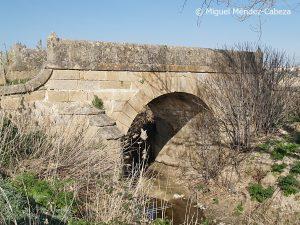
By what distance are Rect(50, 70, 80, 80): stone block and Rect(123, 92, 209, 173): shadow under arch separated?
229 centimetres

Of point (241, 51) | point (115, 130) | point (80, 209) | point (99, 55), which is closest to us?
point (80, 209)

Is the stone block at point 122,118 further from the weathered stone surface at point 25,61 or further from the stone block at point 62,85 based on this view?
the weathered stone surface at point 25,61

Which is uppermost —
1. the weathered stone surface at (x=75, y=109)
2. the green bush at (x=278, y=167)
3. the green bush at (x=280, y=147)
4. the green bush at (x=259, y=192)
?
the weathered stone surface at (x=75, y=109)

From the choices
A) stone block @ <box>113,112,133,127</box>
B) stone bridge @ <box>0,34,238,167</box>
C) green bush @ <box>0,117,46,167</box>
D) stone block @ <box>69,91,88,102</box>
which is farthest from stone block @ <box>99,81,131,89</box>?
green bush @ <box>0,117,46,167</box>

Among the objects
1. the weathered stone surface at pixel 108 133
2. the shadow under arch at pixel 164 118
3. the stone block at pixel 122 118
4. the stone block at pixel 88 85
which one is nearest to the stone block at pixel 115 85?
the stone block at pixel 88 85

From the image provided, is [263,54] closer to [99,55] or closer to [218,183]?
[218,183]

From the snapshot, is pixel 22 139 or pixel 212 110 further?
pixel 212 110

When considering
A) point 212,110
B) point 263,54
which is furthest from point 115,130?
point 263,54

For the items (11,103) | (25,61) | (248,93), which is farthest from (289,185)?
(25,61)

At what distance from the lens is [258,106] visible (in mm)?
11141

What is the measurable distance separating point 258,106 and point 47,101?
611 cm

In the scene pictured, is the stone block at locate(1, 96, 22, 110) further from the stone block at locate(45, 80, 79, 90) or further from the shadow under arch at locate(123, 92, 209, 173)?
the shadow under arch at locate(123, 92, 209, 173)

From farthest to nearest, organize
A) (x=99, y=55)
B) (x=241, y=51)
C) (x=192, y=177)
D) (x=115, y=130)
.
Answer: (x=241, y=51)
(x=192, y=177)
(x=99, y=55)
(x=115, y=130)

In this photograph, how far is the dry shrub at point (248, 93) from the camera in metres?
10.8
